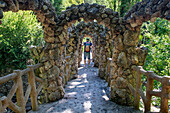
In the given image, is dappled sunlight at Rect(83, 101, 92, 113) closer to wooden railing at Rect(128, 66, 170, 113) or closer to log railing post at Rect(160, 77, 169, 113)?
wooden railing at Rect(128, 66, 170, 113)

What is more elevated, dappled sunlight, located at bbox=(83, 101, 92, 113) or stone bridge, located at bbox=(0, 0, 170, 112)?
stone bridge, located at bbox=(0, 0, 170, 112)

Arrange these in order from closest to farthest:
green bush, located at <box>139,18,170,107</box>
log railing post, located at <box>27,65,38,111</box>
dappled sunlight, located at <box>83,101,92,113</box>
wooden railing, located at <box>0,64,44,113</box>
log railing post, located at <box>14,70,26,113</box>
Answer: wooden railing, located at <box>0,64,44,113</box>, log railing post, located at <box>14,70,26,113</box>, log railing post, located at <box>27,65,38,111</box>, dappled sunlight, located at <box>83,101,92,113</box>, green bush, located at <box>139,18,170,107</box>

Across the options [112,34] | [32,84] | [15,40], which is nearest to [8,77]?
[32,84]

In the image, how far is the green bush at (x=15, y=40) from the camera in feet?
30.7

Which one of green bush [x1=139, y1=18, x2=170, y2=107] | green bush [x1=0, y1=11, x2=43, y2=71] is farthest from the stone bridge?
green bush [x1=0, y1=11, x2=43, y2=71]

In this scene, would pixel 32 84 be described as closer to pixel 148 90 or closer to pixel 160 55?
pixel 148 90

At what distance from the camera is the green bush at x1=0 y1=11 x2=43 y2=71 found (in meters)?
9.34

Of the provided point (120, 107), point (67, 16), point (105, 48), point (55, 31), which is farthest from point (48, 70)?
point (105, 48)

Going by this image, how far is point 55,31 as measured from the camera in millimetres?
4598

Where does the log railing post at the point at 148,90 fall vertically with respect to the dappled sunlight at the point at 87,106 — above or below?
above

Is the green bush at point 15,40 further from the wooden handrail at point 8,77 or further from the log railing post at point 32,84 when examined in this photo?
the wooden handrail at point 8,77

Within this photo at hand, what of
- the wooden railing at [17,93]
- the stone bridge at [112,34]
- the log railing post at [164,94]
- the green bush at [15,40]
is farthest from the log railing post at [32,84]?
the green bush at [15,40]

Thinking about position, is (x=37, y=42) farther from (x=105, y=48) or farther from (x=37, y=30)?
(x=105, y=48)

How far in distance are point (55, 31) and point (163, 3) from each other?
343cm
